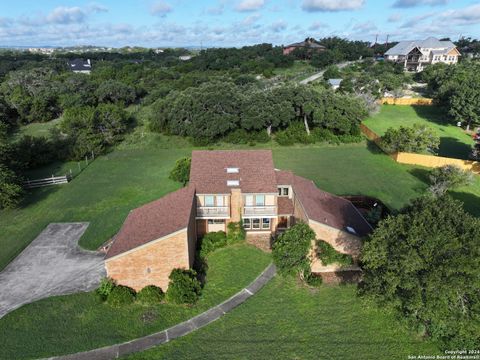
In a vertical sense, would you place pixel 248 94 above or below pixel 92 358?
above

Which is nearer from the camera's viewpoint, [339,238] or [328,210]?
[339,238]

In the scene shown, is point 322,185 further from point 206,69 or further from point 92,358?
point 206,69

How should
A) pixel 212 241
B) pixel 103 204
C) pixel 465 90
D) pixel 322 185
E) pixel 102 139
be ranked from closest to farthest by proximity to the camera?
pixel 212 241
pixel 103 204
pixel 322 185
pixel 102 139
pixel 465 90

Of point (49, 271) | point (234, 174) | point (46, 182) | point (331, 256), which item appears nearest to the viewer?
point (331, 256)

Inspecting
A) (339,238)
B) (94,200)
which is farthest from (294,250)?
(94,200)

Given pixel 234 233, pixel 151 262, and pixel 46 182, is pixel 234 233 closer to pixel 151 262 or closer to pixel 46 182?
pixel 151 262

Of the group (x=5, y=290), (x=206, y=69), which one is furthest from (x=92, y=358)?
(x=206, y=69)
